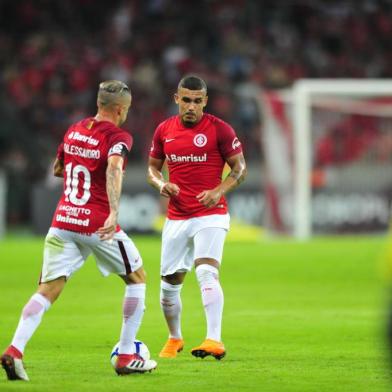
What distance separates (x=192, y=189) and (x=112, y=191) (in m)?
1.67

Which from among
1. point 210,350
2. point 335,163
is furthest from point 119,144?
point 335,163

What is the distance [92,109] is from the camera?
29.1 metres

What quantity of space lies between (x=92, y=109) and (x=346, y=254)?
976 centimetres

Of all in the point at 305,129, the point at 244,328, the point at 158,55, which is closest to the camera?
the point at 244,328

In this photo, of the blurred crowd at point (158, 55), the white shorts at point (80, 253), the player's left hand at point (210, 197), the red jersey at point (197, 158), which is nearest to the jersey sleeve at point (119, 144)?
the white shorts at point (80, 253)

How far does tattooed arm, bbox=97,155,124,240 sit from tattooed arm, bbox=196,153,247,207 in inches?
53.1

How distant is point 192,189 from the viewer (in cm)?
987

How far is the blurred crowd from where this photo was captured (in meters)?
29.2

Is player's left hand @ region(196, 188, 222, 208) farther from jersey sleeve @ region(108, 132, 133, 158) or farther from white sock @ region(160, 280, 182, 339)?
jersey sleeve @ region(108, 132, 133, 158)

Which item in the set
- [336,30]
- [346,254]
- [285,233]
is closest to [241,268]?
[346,254]

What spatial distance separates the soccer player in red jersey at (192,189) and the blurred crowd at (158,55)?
17.9 meters

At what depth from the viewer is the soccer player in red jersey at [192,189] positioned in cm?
968

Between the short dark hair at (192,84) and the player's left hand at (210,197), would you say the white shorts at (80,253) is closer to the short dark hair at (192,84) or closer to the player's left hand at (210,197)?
the player's left hand at (210,197)

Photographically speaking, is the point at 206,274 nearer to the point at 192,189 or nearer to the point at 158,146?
the point at 192,189
